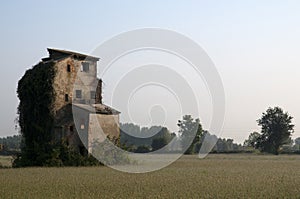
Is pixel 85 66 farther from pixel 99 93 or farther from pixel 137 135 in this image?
pixel 137 135

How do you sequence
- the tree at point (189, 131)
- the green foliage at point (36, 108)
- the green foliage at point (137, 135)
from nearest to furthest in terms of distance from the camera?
the green foliage at point (36, 108) < the green foliage at point (137, 135) < the tree at point (189, 131)

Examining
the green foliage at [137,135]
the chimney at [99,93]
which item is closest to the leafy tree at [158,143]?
the green foliage at [137,135]

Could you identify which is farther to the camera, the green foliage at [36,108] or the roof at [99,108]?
the roof at [99,108]

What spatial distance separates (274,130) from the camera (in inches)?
4437

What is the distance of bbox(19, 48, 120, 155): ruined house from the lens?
5303cm

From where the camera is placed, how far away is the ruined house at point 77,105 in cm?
5303

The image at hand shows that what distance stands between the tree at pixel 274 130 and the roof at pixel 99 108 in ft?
201

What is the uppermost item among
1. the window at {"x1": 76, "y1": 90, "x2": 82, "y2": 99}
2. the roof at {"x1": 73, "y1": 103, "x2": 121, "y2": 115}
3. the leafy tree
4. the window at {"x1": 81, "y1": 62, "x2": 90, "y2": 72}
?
the window at {"x1": 81, "y1": 62, "x2": 90, "y2": 72}

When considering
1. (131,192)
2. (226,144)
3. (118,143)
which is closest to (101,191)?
(131,192)

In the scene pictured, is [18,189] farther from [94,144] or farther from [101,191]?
[94,144]

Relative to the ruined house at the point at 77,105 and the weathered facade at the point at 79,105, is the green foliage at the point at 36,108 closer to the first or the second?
the ruined house at the point at 77,105

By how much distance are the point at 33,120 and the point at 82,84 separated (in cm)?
796

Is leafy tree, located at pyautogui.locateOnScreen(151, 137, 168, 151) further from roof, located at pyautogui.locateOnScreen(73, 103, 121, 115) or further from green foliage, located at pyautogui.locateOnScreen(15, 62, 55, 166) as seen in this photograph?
green foliage, located at pyautogui.locateOnScreen(15, 62, 55, 166)

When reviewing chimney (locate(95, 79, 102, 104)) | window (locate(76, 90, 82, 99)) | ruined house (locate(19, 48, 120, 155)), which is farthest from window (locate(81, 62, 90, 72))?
window (locate(76, 90, 82, 99))
